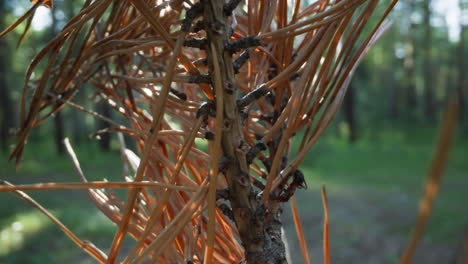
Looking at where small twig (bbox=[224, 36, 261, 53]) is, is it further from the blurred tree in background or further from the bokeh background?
the blurred tree in background

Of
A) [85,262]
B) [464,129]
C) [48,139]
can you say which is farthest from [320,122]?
[48,139]

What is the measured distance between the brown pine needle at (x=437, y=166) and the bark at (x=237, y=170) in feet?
0.56

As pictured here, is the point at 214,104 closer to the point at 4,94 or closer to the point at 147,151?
the point at 147,151

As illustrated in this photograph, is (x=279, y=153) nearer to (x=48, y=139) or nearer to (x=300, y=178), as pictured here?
(x=300, y=178)

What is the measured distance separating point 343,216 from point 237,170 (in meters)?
4.23

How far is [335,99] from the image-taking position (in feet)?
1.19

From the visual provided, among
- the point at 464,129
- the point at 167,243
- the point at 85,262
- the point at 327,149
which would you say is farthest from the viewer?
the point at 464,129

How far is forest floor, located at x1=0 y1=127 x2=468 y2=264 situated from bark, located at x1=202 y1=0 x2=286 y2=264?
3159mm

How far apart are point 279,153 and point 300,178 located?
32mm

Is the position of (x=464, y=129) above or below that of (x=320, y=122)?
below

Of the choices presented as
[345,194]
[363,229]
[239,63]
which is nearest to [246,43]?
[239,63]

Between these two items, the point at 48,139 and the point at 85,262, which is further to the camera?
the point at 48,139

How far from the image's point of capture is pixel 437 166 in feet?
0.43

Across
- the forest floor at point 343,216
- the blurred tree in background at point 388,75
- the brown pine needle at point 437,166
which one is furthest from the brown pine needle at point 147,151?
the blurred tree in background at point 388,75
